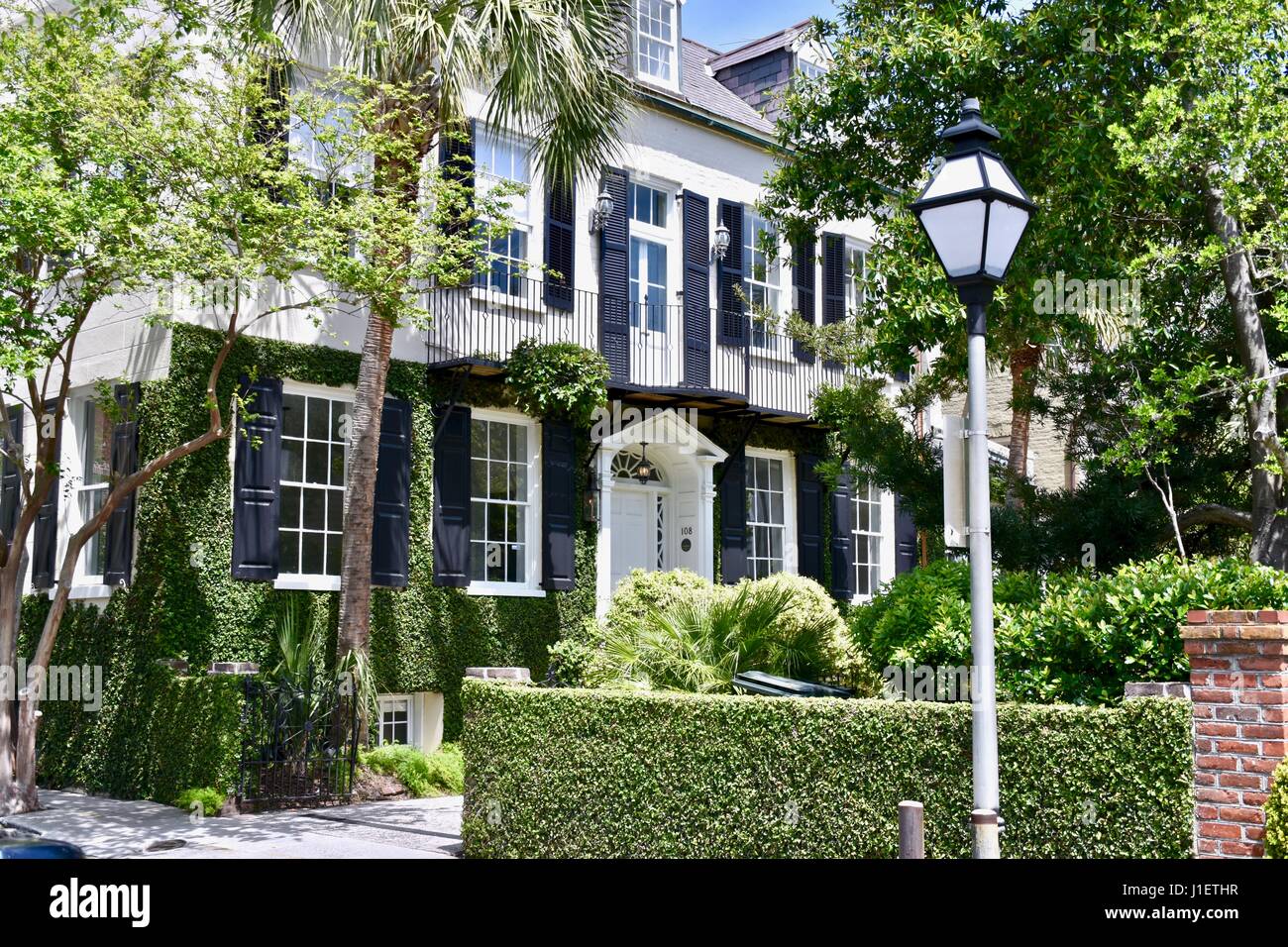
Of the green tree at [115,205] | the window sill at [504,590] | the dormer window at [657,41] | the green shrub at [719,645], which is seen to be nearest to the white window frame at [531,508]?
the window sill at [504,590]

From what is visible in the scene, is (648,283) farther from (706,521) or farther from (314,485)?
(314,485)

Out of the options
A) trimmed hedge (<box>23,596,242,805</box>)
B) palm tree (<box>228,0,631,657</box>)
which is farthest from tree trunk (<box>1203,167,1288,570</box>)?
trimmed hedge (<box>23,596,242,805</box>)

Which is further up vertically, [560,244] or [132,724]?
[560,244]

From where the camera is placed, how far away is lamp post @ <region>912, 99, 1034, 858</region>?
6539 mm

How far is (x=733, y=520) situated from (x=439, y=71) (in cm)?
752

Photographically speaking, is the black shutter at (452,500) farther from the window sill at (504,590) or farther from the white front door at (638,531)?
the white front door at (638,531)

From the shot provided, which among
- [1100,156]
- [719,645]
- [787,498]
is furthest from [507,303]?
[1100,156]

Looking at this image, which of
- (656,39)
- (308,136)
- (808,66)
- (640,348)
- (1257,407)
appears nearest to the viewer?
(1257,407)

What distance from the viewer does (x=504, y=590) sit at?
1611 cm

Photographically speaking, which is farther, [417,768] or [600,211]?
[600,211]

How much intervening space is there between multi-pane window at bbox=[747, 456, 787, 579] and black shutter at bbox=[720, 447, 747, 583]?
15.8 inches

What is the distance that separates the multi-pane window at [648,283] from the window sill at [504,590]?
386 cm

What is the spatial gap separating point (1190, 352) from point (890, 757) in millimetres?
6143

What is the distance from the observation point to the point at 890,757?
7895 mm
